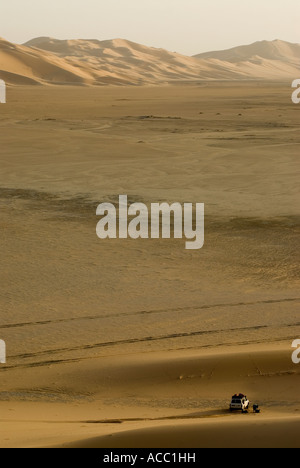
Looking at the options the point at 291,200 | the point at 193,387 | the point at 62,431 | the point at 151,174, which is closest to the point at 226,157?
the point at 151,174

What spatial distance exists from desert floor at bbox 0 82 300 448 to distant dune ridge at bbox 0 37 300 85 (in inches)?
1808

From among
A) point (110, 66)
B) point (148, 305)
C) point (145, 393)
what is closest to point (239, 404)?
point (145, 393)

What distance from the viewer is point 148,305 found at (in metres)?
10.1

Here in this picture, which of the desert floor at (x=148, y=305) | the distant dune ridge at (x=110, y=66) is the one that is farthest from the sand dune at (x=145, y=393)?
the distant dune ridge at (x=110, y=66)

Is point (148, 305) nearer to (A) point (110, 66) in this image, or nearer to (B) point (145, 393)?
(B) point (145, 393)

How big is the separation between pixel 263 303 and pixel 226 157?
11938 mm

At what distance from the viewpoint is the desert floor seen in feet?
21.7

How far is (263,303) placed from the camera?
10281mm

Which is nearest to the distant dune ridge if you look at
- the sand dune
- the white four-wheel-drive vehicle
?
the sand dune

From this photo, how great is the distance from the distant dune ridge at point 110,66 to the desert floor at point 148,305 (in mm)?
45912

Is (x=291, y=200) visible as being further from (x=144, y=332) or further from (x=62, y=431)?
(x=62, y=431)

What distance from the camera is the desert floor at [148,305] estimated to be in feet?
21.7

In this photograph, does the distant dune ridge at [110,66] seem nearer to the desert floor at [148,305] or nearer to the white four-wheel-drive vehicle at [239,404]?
the desert floor at [148,305]

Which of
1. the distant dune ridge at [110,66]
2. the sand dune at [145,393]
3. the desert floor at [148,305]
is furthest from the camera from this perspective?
the distant dune ridge at [110,66]
